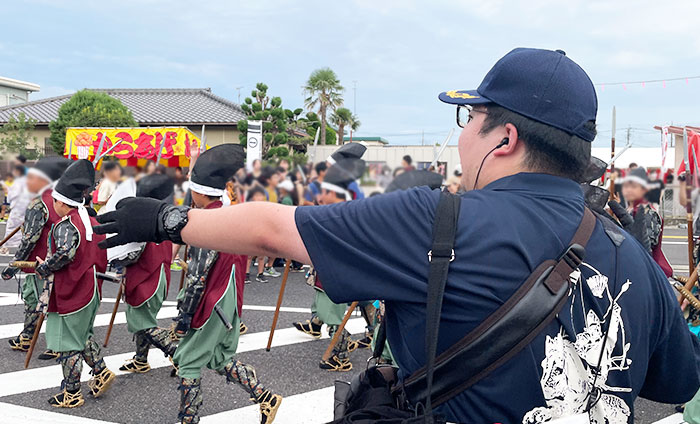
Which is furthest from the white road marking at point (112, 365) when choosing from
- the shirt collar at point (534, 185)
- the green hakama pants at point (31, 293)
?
the shirt collar at point (534, 185)

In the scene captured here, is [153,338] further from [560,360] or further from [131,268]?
[560,360]

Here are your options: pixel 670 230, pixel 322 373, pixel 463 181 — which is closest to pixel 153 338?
pixel 322 373

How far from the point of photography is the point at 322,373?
17.5 feet

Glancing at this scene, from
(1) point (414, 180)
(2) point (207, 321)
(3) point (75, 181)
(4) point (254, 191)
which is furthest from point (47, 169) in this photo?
(3) point (75, 181)

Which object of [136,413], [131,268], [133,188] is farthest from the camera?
[131,268]

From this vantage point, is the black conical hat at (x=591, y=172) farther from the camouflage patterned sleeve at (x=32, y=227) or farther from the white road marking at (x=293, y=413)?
the camouflage patterned sleeve at (x=32, y=227)

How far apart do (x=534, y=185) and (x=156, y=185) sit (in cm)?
136

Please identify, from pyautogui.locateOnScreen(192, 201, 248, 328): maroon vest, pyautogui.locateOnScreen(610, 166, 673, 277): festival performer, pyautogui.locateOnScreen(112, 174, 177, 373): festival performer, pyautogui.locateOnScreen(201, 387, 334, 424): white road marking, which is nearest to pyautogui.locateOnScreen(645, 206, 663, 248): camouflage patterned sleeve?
pyautogui.locateOnScreen(610, 166, 673, 277): festival performer

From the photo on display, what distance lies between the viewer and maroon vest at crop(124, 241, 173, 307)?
508cm

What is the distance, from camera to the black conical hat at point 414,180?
4.49ft

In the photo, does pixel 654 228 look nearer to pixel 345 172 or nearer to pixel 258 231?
pixel 345 172

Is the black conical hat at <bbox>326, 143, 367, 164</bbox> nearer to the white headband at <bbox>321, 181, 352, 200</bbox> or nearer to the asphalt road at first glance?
the white headband at <bbox>321, 181, 352, 200</bbox>

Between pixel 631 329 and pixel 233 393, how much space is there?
3948 mm

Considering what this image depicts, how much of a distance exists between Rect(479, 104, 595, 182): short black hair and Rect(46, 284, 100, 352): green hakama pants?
13.6ft
